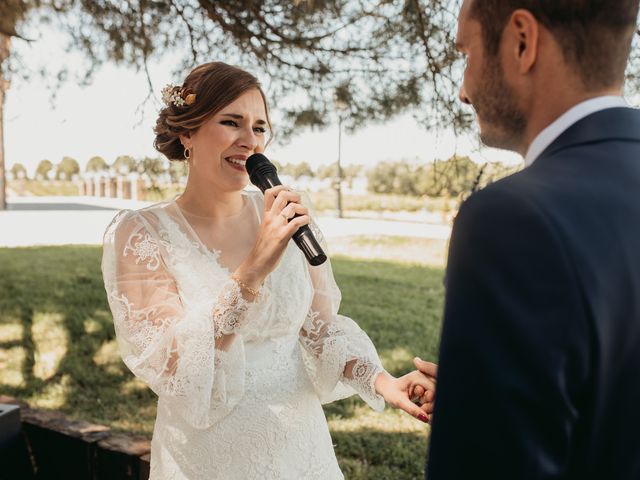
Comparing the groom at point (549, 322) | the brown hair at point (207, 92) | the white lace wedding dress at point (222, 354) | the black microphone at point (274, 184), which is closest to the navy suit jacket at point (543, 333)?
the groom at point (549, 322)

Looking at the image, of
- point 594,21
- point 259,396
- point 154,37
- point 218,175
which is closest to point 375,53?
point 154,37

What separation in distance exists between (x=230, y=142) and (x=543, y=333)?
159 cm

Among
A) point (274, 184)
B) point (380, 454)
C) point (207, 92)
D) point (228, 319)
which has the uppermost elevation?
point (207, 92)

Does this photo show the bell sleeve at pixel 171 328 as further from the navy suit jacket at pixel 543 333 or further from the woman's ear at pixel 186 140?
the navy suit jacket at pixel 543 333

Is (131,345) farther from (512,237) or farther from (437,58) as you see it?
(437,58)

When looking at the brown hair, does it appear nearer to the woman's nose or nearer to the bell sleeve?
the woman's nose

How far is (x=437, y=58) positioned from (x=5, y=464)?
3.50 meters

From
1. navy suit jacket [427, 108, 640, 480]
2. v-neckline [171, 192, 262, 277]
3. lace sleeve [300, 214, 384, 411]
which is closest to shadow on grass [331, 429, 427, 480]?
lace sleeve [300, 214, 384, 411]

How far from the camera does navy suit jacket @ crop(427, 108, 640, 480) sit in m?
0.69

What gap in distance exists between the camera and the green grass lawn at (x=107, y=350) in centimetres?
429

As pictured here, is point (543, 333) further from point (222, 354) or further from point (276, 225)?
point (222, 354)

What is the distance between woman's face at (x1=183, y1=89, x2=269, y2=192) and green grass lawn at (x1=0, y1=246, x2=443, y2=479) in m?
2.30

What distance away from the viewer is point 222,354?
1.86 metres

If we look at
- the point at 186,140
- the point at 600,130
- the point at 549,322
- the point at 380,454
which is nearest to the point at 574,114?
the point at 600,130
